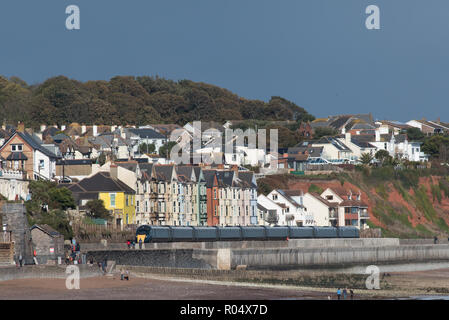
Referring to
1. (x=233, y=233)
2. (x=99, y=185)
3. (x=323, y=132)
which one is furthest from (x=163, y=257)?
(x=323, y=132)

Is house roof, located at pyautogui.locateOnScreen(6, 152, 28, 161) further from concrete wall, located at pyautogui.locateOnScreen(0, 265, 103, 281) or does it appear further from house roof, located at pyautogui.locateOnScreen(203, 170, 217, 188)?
concrete wall, located at pyautogui.locateOnScreen(0, 265, 103, 281)

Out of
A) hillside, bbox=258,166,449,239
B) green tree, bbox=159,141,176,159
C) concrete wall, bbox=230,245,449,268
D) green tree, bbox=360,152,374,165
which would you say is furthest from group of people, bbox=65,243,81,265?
green tree, bbox=360,152,374,165

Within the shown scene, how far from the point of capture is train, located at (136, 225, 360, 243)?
81438 millimetres

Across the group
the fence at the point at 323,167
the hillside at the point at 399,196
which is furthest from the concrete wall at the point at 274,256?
the fence at the point at 323,167

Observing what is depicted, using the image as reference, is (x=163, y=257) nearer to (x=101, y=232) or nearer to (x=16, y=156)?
(x=101, y=232)

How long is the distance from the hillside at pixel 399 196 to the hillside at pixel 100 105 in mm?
50711

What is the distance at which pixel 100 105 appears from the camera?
174 metres

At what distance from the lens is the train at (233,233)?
267ft

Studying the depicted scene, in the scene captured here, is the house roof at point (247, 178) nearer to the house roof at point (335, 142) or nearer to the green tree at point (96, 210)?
the green tree at point (96, 210)

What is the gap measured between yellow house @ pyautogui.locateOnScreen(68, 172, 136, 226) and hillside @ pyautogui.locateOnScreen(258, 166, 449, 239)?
1241 inches

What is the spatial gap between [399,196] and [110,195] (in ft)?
193

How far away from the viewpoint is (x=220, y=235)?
8956 centimetres
